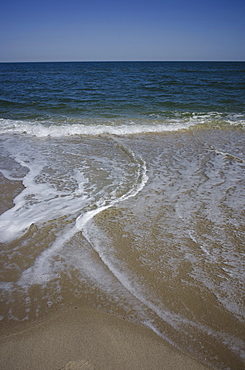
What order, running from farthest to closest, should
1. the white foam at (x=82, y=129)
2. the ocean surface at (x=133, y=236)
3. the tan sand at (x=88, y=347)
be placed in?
the white foam at (x=82, y=129), the ocean surface at (x=133, y=236), the tan sand at (x=88, y=347)

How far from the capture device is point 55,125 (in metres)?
8.93

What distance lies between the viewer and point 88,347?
1.71 metres

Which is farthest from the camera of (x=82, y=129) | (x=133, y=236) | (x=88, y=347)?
(x=82, y=129)

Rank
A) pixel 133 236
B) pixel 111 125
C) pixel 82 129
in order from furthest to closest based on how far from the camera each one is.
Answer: pixel 111 125 → pixel 82 129 → pixel 133 236

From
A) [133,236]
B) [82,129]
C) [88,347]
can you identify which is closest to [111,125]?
[82,129]

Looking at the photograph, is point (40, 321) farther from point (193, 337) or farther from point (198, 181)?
point (198, 181)

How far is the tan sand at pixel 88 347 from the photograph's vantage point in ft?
5.27

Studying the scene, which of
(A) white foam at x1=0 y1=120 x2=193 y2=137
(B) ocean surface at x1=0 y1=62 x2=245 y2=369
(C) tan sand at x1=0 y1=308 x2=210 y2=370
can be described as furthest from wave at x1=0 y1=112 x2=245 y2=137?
(C) tan sand at x1=0 y1=308 x2=210 y2=370

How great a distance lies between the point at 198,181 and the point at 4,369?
12.4 feet

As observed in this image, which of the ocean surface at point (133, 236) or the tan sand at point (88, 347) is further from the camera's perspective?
the ocean surface at point (133, 236)

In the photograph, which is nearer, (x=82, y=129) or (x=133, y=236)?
(x=133, y=236)

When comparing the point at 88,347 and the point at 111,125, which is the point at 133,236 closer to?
the point at 88,347

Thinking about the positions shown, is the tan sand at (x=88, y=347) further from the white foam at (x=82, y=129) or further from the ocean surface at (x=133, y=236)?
the white foam at (x=82, y=129)

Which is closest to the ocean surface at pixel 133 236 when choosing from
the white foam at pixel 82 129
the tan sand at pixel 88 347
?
the tan sand at pixel 88 347
